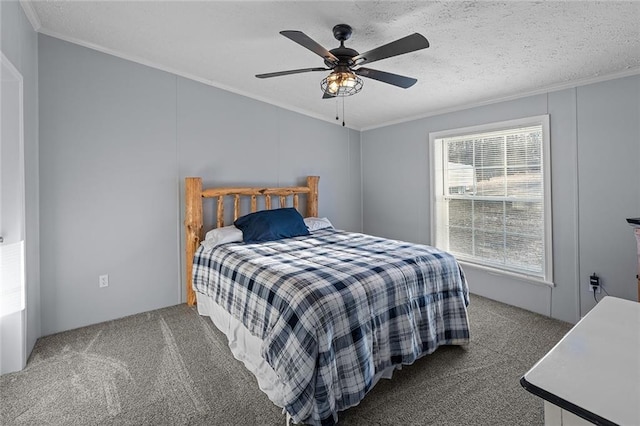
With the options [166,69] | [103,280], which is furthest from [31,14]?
Answer: [103,280]

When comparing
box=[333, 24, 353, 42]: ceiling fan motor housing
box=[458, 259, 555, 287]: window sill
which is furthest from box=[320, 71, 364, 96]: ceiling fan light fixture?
box=[458, 259, 555, 287]: window sill

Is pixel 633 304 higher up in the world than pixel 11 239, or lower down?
lower down

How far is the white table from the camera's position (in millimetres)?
585

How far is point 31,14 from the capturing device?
2.32 m

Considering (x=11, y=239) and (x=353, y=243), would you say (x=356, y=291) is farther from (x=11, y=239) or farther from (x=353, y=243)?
(x=11, y=239)

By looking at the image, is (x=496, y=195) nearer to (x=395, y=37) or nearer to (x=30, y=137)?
(x=395, y=37)

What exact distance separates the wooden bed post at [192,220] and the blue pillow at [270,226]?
41cm

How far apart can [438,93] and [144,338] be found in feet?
12.1

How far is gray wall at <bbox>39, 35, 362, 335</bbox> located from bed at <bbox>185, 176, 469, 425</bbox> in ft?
1.33

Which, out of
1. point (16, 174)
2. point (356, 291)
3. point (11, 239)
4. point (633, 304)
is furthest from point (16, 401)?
point (633, 304)

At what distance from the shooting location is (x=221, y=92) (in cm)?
355

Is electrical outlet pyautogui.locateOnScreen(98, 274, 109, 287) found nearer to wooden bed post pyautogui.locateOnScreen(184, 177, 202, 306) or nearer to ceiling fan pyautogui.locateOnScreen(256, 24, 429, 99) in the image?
wooden bed post pyautogui.locateOnScreen(184, 177, 202, 306)

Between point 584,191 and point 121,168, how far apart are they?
4.31 m

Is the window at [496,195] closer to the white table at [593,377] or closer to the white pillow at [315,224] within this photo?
the white pillow at [315,224]
